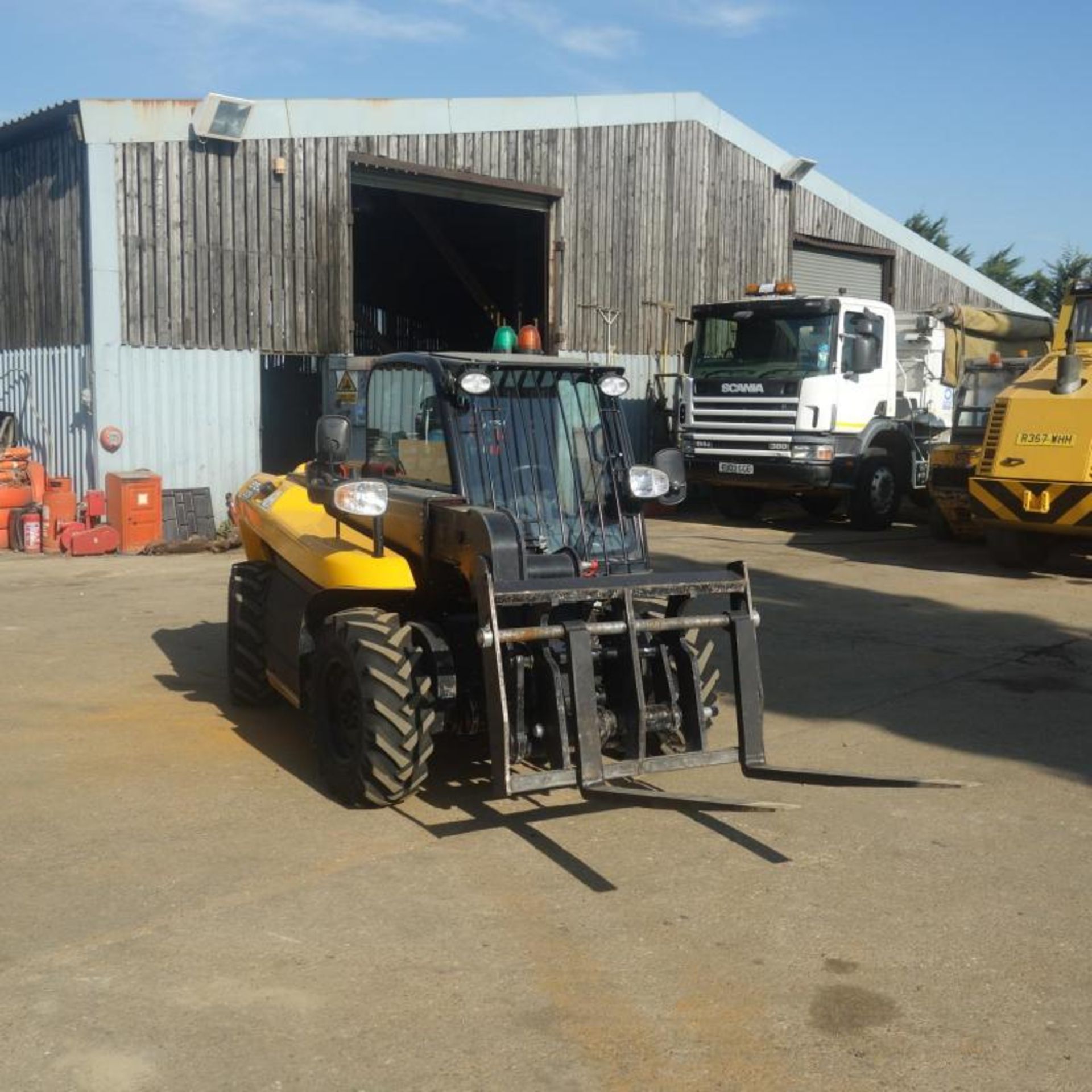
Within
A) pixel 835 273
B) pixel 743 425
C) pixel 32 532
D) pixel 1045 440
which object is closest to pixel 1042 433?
pixel 1045 440

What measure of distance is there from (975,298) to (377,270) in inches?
473

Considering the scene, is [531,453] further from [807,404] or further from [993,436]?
[807,404]

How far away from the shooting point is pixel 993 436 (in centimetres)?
1258

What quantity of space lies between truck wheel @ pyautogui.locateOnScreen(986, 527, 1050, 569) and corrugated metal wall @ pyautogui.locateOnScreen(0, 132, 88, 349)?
1022 cm

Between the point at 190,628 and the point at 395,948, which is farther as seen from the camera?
the point at 190,628

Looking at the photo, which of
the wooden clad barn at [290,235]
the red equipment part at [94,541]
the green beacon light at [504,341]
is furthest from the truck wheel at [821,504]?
the green beacon light at [504,341]

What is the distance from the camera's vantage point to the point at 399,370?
645 centimetres

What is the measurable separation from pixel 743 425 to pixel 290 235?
622 cm

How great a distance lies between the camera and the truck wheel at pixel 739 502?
1784 centimetres

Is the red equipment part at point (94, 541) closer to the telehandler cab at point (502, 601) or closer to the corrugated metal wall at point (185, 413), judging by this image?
the corrugated metal wall at point (185, 413)

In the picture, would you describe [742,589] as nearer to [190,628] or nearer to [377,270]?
[190,628]

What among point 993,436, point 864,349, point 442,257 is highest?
point 442,257

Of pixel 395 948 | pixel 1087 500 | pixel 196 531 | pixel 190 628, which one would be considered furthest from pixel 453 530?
pixel 196 531

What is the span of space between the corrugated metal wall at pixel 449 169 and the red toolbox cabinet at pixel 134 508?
170 centimetres
